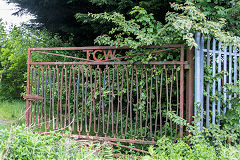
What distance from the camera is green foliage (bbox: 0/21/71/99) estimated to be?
258 inches

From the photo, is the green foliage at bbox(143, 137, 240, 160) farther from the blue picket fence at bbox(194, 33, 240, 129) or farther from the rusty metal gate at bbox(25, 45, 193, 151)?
the blue picket fence at bbox(194, 33, 240, 129)

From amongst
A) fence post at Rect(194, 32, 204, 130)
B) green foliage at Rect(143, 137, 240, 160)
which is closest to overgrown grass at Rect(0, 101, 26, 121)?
green foliage at Rect(143, 137, 240, 160)

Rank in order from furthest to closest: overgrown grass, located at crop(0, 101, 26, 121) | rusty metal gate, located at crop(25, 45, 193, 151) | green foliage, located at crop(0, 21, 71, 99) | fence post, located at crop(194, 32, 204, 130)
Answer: green foliage, located at crop(0, 21, 71, 99), overgrown grass, located at crop(0, 101, 26, 121), rusty metal gate, located at crop(25, 45, 193, 151), fence post, located at crop(194, 32, 204, 130)

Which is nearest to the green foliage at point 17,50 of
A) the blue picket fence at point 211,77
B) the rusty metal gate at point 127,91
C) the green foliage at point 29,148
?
the rusty metal gate at point 127,91

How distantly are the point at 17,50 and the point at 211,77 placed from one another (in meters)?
5.94

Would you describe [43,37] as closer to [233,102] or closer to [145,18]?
[145,18]

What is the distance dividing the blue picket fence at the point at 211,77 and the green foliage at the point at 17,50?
3712 mm

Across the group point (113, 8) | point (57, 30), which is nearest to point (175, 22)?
point (113, 8)

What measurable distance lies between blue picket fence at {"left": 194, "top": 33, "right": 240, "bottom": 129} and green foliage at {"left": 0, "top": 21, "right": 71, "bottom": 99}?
371 centimetres

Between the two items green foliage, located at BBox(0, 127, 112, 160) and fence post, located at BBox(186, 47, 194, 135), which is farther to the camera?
fence post, located at BBox(186, 47, 194, 135)

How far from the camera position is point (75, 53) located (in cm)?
571

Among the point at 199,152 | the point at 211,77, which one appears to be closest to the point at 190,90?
the point at 211,77

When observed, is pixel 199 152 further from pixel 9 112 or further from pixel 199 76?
pixel 9 112

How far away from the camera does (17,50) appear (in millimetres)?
6773
